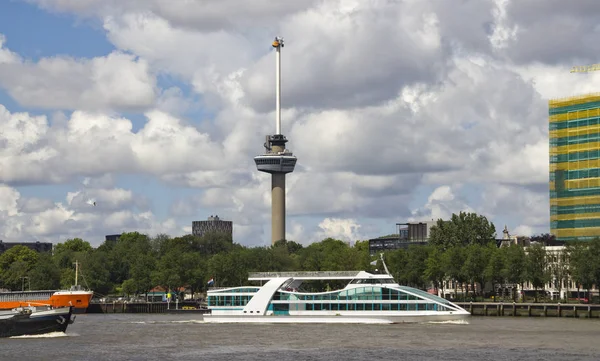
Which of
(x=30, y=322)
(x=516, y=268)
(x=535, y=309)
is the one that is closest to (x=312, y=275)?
(x=535, y=309)

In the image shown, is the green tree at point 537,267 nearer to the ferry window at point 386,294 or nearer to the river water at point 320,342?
the river water at point 320,342

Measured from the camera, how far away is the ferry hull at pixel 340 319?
5610 inches

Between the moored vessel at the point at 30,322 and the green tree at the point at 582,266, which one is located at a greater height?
the green tree at the point at 582,266

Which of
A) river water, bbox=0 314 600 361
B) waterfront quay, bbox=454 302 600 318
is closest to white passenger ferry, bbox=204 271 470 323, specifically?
river water, bbox=0 314 600 361

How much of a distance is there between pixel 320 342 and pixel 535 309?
73207 millimetres

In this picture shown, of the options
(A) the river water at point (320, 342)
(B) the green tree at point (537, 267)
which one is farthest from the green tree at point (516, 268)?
(A) the river water at point (320, 342)

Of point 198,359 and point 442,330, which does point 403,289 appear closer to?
point 442,330

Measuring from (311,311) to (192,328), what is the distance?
57.4ft

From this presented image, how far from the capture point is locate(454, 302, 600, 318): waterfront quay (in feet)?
550

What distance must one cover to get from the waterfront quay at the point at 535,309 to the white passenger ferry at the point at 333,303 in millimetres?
32471

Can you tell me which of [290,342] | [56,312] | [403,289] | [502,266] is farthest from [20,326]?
[502,266]

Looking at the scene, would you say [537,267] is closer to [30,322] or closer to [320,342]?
[320,342]

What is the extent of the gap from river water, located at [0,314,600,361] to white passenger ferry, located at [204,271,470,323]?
3.97m

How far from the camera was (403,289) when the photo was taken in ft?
473
